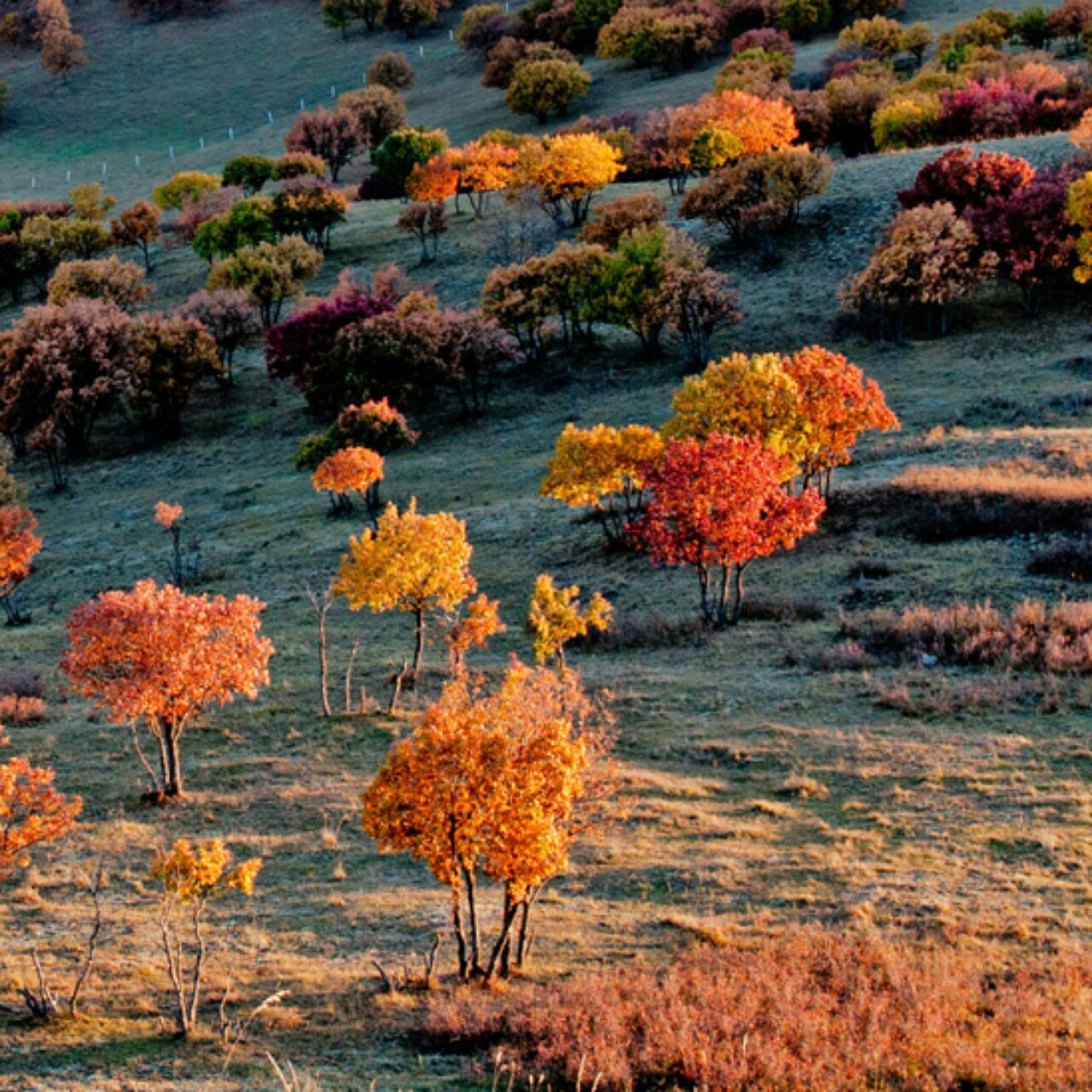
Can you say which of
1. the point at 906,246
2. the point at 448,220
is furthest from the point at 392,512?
the point at 448,220

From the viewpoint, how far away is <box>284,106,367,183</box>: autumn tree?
121812mm

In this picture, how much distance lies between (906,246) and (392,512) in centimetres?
4408

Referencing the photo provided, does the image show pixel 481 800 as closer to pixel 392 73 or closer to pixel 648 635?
pixel 648 635

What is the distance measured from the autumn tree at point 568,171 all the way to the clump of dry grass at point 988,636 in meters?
61.7

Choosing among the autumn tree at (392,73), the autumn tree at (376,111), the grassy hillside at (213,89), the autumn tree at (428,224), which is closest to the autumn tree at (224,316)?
the autumn tree at (428,224)

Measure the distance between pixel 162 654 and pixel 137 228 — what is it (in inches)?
3480

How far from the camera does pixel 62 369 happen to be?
6931 centimetres

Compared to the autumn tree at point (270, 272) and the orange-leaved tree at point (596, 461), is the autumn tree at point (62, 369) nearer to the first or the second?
the autumn tree at point (270, 272)

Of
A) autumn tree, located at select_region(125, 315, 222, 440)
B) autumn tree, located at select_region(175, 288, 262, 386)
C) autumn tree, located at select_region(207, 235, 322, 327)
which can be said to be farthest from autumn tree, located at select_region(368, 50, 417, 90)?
autumn tree, located at select_region(125, 315, 222, 440)

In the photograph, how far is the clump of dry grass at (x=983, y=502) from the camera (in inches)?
1613

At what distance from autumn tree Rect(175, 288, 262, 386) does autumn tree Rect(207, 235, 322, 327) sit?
343 centimetres

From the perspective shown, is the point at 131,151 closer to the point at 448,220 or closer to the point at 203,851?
the point at 448,220

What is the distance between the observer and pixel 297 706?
3434 cm

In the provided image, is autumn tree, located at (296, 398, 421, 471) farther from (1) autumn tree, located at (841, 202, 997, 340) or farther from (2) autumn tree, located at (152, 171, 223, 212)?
(2) autumn tree, located at (152, 171, 223, 212)
